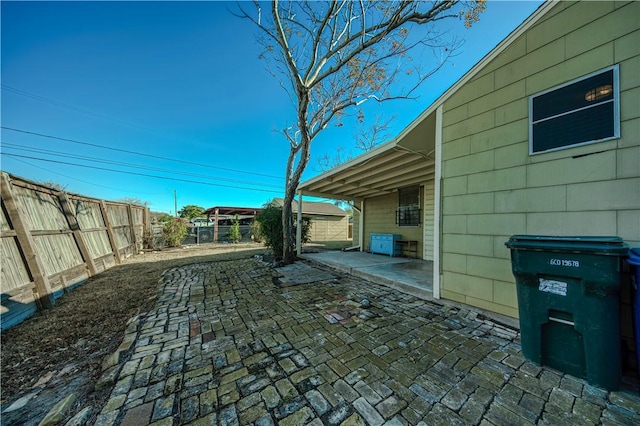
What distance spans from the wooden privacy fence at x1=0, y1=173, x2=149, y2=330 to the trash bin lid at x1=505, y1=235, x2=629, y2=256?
597cm

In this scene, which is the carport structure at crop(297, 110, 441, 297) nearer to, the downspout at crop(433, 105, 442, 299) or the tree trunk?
the downspout at crop(433, 105, 442, 299)

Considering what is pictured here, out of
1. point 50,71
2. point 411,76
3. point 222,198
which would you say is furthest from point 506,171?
point 222,198

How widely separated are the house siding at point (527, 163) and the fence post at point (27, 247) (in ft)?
20.7

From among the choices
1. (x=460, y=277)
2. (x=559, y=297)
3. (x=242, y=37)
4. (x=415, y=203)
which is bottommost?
(x=460, y=277)

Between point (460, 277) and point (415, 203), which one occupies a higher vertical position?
point (415, 203)

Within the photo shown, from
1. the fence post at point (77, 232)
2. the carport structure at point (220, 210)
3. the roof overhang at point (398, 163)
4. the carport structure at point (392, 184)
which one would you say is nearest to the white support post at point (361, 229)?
the carport structure at point (392, 184)

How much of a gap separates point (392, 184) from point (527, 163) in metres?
4.95

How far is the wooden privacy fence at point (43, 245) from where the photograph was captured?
2990 millimetres

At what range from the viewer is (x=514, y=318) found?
2.53m

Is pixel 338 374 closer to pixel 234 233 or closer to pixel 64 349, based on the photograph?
pixel 64 349

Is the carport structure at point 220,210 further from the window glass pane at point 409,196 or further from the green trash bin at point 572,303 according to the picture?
the green trash bin at point 572,303

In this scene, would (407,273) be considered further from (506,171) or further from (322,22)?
(322,22)

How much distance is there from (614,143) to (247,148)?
1908 centimetres

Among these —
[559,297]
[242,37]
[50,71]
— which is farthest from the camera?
[50,71]
